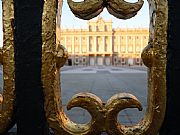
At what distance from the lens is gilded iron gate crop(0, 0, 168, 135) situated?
90 centimetres

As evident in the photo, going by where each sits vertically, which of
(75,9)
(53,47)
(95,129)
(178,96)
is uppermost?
(75,9)

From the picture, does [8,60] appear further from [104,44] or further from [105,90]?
[104,44]

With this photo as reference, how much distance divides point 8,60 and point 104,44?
74.3 meters

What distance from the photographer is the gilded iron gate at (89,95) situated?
0.90m

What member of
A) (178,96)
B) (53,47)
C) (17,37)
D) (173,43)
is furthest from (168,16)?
(17,37)

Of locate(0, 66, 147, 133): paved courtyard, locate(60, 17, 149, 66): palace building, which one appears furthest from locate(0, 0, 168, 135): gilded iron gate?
locate(60, 17, 149, 66): palace building

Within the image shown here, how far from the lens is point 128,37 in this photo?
74000 millimetres

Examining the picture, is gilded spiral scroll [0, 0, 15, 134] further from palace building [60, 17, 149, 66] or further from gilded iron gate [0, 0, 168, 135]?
palace building [60, 17, 149, 66]

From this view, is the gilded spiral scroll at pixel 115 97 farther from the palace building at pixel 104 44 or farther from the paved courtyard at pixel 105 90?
the palace building at pixel 104 44

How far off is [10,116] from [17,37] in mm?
261

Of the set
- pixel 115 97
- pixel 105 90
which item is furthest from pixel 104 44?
pixel 115 97

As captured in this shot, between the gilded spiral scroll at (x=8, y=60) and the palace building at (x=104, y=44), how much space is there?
6973cm

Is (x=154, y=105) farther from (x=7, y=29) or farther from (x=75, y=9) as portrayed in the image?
(x=7, y=29)

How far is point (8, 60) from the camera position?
36.8 inches
